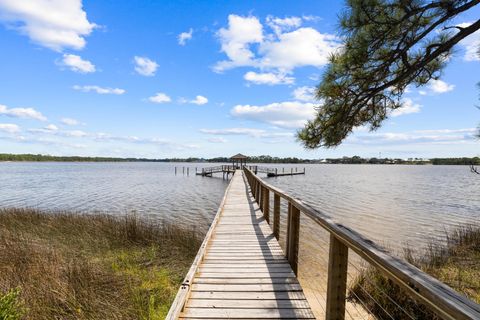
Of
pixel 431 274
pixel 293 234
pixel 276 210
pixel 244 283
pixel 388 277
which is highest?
pixel 388 277

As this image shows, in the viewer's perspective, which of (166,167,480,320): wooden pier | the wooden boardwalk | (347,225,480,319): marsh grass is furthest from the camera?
(347,225,480,319): marsh grass

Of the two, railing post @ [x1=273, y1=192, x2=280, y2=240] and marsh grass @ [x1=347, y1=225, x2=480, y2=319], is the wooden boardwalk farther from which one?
marsh grass @ [x1=347, y1=225, x2=480, y2=319]

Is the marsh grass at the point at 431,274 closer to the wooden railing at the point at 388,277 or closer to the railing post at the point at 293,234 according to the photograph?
the wooden railing at the point at 388,277

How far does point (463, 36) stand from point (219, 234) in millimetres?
5344

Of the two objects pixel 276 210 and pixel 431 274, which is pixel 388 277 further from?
pixel 431 274

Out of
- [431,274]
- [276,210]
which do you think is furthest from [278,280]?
[431,274]

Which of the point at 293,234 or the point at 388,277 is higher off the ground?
the point at 388,277

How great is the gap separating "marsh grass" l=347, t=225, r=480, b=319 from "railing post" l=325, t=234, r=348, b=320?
48 cm

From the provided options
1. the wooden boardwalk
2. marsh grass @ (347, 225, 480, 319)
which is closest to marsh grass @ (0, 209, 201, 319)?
the wooden boardwalk

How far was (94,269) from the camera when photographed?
536cm

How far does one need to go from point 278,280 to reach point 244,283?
438 millimetres

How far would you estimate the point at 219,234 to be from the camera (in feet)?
20.3

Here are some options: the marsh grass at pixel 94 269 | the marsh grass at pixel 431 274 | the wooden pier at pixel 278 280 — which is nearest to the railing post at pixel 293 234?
the wooden pier at pixel 278 280

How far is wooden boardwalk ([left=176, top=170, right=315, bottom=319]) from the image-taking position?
2969 millimetres
